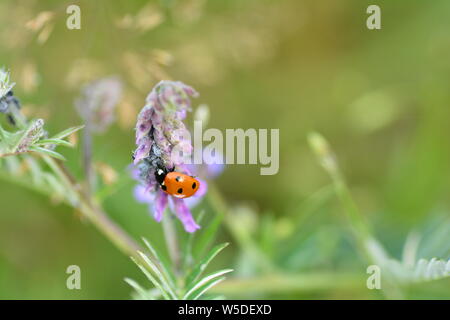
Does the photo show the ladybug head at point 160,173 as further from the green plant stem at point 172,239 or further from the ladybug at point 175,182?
the green plant stem at point 172,239

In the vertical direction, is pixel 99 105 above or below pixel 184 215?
above

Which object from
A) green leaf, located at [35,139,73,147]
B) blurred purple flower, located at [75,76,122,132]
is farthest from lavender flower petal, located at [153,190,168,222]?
blurred purple flower, located at [75,76,122,132]

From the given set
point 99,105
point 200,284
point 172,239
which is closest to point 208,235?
point 172,239

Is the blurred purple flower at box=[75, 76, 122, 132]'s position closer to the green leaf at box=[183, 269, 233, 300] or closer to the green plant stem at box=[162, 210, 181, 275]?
the green plant stem at box=[162, 210, 181, 275]

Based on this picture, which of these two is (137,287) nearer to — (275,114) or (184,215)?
(184,215)

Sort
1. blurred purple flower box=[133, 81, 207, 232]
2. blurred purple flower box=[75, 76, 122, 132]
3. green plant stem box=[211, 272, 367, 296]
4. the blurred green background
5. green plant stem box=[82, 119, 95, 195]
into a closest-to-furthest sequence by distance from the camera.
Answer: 1. blurred purple flower box=[133, 81, 207, 232]
2. green plant stem box=[82, 119, 95, 195]
3. blurred purple flower box=[75, 76, 122, 132]
4. green plant stem box=[211, 272, 367, 296]
5. the blurred green background

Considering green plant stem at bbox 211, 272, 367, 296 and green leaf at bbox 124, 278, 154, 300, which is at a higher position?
green plant stem at bbox 211, 272, 367, 296

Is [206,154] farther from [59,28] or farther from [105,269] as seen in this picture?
[59,28]
